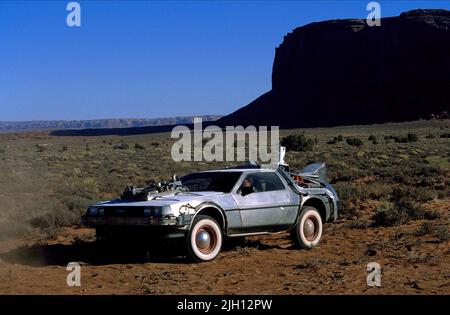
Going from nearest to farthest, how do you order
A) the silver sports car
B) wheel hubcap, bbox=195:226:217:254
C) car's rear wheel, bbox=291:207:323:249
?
the silver sports car
wheel hubcap, bbox=195:226:217:254
car's rear wheel, bbox=291:207:323:249

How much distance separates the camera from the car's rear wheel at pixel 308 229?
1048cm

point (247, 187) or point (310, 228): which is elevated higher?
point (247, 187)

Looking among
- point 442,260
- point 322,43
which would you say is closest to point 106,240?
point 442,260

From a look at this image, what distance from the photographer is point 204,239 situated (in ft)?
30.3

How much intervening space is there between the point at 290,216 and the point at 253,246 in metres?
0.95

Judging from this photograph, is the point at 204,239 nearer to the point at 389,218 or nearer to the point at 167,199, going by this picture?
the point at 167,199

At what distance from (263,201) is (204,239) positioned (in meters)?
1.25

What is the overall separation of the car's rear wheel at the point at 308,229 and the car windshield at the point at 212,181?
1.37 meters

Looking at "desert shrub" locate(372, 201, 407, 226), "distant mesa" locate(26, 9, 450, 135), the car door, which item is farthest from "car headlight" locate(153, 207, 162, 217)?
"distant mesa" locate(26, 9, 450, 135)

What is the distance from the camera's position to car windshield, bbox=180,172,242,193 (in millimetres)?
9948

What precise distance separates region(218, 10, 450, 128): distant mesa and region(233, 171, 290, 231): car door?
332ft

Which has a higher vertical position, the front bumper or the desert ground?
the front bumper

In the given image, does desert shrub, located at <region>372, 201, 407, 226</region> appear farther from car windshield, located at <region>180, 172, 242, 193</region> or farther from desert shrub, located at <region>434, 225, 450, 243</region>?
car windshield, located at <region>180, 172, 242, 193</region>

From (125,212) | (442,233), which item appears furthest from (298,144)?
(125,212)
